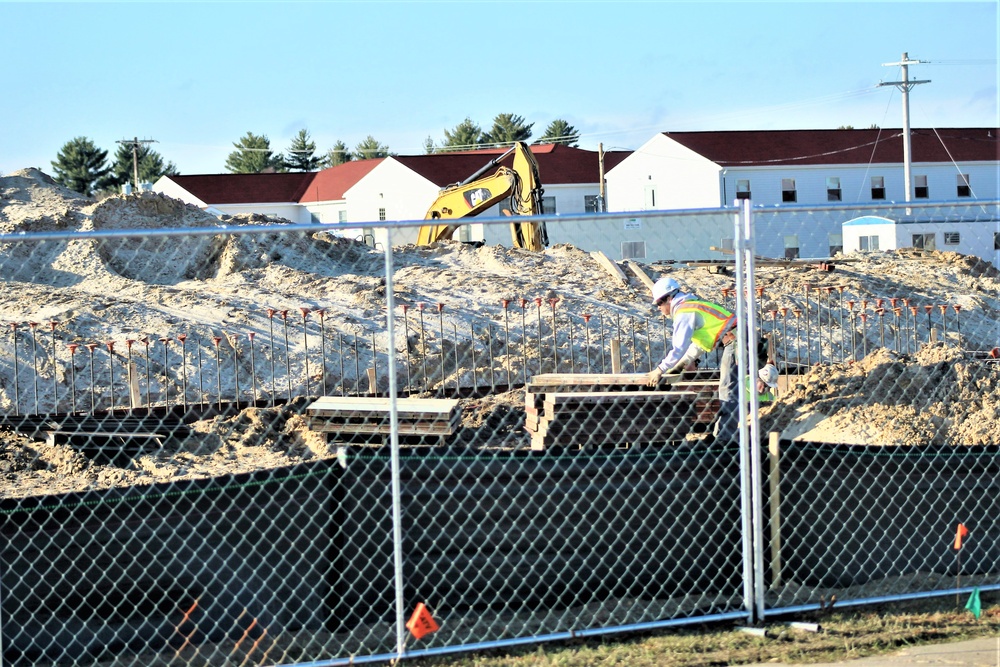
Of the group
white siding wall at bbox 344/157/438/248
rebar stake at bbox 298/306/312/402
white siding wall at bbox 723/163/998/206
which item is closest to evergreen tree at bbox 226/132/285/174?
white siding wall at bbox 344/157/438/248

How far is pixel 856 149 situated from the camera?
142ft

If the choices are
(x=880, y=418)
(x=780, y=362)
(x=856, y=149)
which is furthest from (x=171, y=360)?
(x=856, y=149)

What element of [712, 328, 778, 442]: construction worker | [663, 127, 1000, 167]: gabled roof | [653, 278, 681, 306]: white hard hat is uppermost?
[663, 127, 1000, 167]: gabled roof

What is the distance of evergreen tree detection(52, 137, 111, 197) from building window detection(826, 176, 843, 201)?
45.7 m

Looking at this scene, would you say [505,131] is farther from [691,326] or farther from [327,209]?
[691,326]

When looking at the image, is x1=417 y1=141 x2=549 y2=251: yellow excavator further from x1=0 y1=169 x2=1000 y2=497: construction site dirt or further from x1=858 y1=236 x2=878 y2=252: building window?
x1=858 y1=236 x2=878 y2=252: building window

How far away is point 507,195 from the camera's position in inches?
868

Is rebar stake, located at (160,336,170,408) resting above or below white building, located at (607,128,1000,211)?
below

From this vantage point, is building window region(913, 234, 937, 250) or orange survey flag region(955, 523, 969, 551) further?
building window region(913, 234, 937, 250)

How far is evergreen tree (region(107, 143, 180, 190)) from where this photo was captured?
71319 mm

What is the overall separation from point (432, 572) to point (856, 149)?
41043 millimetres

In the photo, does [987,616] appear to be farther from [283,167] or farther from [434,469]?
[283,167]

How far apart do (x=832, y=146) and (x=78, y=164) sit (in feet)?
153

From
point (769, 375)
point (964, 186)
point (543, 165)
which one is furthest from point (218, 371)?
point (964, 186)
